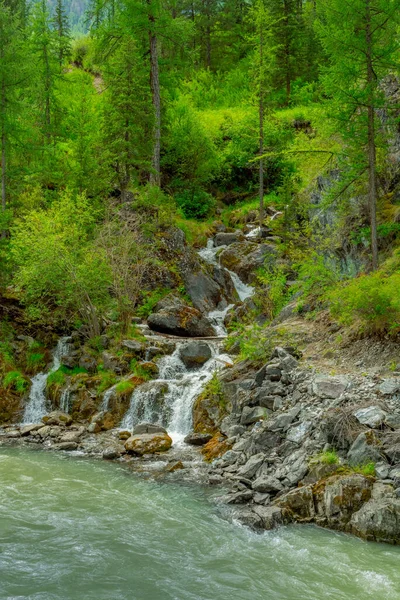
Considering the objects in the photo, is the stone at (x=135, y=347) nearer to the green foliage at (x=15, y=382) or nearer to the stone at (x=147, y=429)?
the green foliage at (x=15, y=382)

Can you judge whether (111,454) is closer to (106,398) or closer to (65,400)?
(106,398)

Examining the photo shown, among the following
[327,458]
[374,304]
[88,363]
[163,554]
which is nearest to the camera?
[163,554]

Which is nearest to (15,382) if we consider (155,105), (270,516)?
(270,516)

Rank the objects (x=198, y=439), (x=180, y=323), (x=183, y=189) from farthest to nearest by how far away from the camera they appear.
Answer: (x=183, y=189) < (x=180, y=323) < (x=198, y=439)

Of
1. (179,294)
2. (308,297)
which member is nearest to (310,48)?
(179,294)

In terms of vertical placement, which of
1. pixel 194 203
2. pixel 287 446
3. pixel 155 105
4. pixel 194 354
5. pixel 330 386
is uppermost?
pixel 155 105

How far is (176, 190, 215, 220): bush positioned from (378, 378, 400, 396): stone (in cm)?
2088

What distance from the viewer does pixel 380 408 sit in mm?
10719

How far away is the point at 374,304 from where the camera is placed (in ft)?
41.8

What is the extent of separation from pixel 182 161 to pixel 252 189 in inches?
235

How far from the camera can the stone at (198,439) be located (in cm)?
1434

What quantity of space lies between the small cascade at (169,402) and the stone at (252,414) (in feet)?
9.09

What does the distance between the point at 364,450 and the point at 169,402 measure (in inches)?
303

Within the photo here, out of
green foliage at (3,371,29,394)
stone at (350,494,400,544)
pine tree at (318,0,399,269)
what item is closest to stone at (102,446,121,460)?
green foliage at (3,371,29,394)
